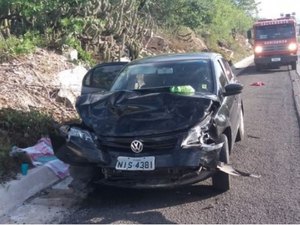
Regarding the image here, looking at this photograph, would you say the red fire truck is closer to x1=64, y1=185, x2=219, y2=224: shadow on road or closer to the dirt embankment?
the dirt embankment

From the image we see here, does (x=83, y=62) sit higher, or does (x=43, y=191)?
(x=83, y=62)

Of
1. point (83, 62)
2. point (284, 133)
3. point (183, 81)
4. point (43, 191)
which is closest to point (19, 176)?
point (43, 191)

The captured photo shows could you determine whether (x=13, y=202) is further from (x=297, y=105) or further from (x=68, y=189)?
(x=297, y=105)

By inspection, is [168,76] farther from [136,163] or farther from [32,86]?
[32,86]

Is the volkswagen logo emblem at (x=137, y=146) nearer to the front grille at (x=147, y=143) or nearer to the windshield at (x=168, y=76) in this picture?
the front grille at (x=147, y=143)

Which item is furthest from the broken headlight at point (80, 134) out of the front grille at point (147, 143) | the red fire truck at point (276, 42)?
the red fire truck at point (276, 42)

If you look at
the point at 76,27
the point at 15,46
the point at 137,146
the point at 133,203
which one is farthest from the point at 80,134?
the point at 76,27

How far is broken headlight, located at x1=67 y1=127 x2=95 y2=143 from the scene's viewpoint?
17.1 feet

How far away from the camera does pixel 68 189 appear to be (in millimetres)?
5758

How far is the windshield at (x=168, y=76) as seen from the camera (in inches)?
245

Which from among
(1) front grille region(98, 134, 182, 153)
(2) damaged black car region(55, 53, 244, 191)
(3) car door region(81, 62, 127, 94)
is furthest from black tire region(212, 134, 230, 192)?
(3) car door region(81, 62, 127, 94)

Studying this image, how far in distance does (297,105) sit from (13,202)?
26.2 ft

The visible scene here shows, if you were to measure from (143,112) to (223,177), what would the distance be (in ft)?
3.77

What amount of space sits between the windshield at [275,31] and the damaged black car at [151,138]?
58.6 ft
